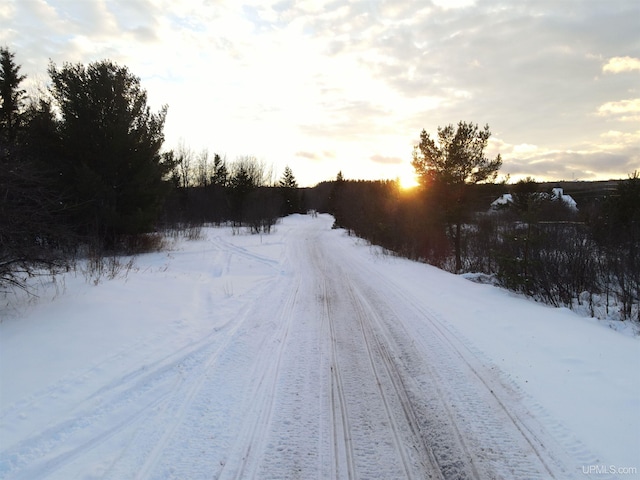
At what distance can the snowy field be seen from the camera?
3189mm

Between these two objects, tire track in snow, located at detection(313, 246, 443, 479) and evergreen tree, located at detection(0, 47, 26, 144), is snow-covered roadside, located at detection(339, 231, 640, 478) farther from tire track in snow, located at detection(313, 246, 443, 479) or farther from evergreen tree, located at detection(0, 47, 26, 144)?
evergreen tree, located at detection(0, 47, 26, 144)

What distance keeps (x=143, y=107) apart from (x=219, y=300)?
45.6 ft

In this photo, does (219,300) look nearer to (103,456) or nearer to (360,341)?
(360,341)

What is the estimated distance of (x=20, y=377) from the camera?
4.31 metres

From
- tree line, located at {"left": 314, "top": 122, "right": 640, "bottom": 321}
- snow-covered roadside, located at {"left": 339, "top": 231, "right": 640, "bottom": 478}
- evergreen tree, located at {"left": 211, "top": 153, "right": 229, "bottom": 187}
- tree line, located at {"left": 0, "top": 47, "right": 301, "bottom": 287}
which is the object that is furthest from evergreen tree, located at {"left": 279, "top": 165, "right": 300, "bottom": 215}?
snow-covered roadside, located at {"left": 339, "top": 231, "right": 640, "bottom": 478}

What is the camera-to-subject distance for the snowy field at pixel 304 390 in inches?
126

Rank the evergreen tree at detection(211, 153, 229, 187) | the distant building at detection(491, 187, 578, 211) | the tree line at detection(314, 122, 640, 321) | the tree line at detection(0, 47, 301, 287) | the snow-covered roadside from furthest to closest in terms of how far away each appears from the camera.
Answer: the evergreen tree at detection(211, 153, 229, 187), the tree line at detection(0, 47, 301, 287), the distant building at detection(491, 187, 578, 211), the tree line at detection(314, 122, 640, 321), the snow-covered roadside

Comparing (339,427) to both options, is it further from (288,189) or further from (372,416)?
(288,189)

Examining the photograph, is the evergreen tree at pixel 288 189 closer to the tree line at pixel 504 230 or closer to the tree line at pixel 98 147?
the tree line at pixel 504 230

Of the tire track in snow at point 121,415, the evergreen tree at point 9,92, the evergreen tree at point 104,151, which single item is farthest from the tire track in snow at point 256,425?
the evergreen tree at point 9,92

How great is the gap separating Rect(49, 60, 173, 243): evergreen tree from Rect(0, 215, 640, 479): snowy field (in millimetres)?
8984

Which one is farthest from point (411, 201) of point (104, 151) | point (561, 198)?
point (561, 198)

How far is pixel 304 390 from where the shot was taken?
4.44 m

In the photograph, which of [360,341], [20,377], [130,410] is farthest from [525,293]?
[20,377]
